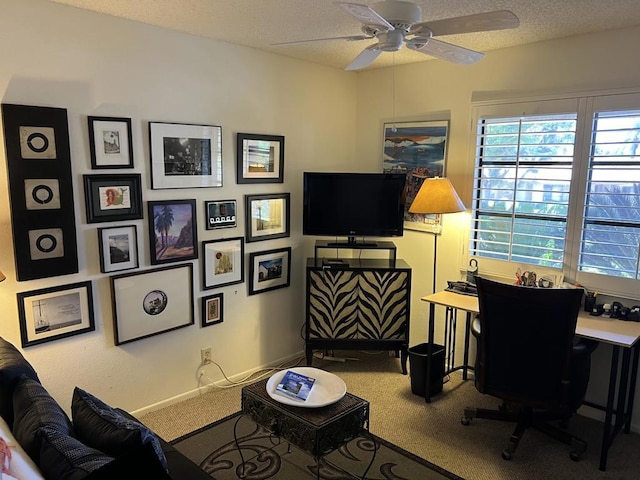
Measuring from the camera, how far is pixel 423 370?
3449 mm

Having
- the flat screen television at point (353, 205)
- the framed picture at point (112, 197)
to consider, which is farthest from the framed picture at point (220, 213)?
the flat screen television at point (353, 205)

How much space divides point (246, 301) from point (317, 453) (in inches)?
69.3

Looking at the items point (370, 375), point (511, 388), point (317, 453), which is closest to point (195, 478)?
point (317, 453)

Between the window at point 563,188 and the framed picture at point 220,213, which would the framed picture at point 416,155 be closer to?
the window at point 563,188

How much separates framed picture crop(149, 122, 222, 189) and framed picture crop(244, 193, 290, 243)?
Result: 34 cm

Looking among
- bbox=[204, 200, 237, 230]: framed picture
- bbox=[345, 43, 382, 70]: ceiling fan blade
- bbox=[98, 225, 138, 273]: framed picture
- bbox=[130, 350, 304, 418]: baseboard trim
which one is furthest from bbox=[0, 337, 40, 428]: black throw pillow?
bbox=[345, 43, 382, 70]: ceiling fan blade

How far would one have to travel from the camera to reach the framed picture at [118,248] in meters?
2.86

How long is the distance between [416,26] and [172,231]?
195 centimetres

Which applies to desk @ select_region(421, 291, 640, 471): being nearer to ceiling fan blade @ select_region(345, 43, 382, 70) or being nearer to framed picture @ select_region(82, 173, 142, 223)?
ceiling fan blade @ select_region(345, 43, 382, 70)

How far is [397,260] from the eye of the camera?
4.03 metres

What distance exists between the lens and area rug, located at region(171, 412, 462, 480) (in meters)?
2.63

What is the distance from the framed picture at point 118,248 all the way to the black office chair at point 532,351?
2.09 metres

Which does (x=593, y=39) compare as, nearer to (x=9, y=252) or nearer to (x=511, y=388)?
(x=511, y=388)

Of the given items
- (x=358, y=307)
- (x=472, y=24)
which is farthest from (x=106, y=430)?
(x=358, y=307)
